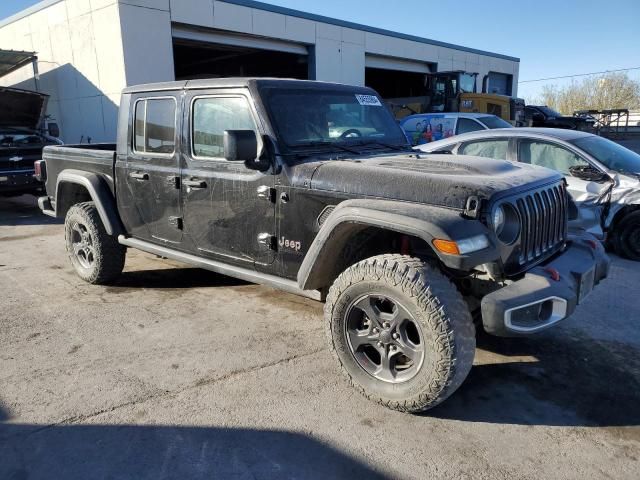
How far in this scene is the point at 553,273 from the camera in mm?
2902

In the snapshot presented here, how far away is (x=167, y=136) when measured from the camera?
4211 millimetres

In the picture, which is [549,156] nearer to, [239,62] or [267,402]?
[267,402]

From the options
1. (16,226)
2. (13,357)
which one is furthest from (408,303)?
(16,226)

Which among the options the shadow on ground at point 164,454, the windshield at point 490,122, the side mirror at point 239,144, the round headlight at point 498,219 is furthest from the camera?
the windshield at point 490,122

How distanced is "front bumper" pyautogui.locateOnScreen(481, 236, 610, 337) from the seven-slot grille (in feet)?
0.38

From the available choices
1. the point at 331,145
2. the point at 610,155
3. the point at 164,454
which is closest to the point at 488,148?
the point at 610,155

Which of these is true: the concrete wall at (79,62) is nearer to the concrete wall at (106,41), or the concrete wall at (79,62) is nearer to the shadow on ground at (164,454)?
the concrete wall at (106,41)

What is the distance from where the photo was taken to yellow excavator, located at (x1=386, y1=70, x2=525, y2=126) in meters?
16.7

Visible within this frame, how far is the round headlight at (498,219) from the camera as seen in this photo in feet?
9.11

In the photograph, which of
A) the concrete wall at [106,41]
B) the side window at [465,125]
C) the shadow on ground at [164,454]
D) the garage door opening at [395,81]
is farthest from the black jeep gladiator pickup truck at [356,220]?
the garage door opening at [395,81]

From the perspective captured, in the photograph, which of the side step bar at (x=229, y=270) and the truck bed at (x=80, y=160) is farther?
the truck bed at (x=80, y=160)

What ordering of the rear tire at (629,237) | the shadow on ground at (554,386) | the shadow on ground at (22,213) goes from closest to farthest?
the shadow on ground at (554,386) < the rear tire at (629,237) < the shadow on ground at (22,213)

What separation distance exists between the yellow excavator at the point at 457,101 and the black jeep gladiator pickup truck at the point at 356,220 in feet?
43.7

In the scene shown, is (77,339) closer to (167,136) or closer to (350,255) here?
(167,136)
